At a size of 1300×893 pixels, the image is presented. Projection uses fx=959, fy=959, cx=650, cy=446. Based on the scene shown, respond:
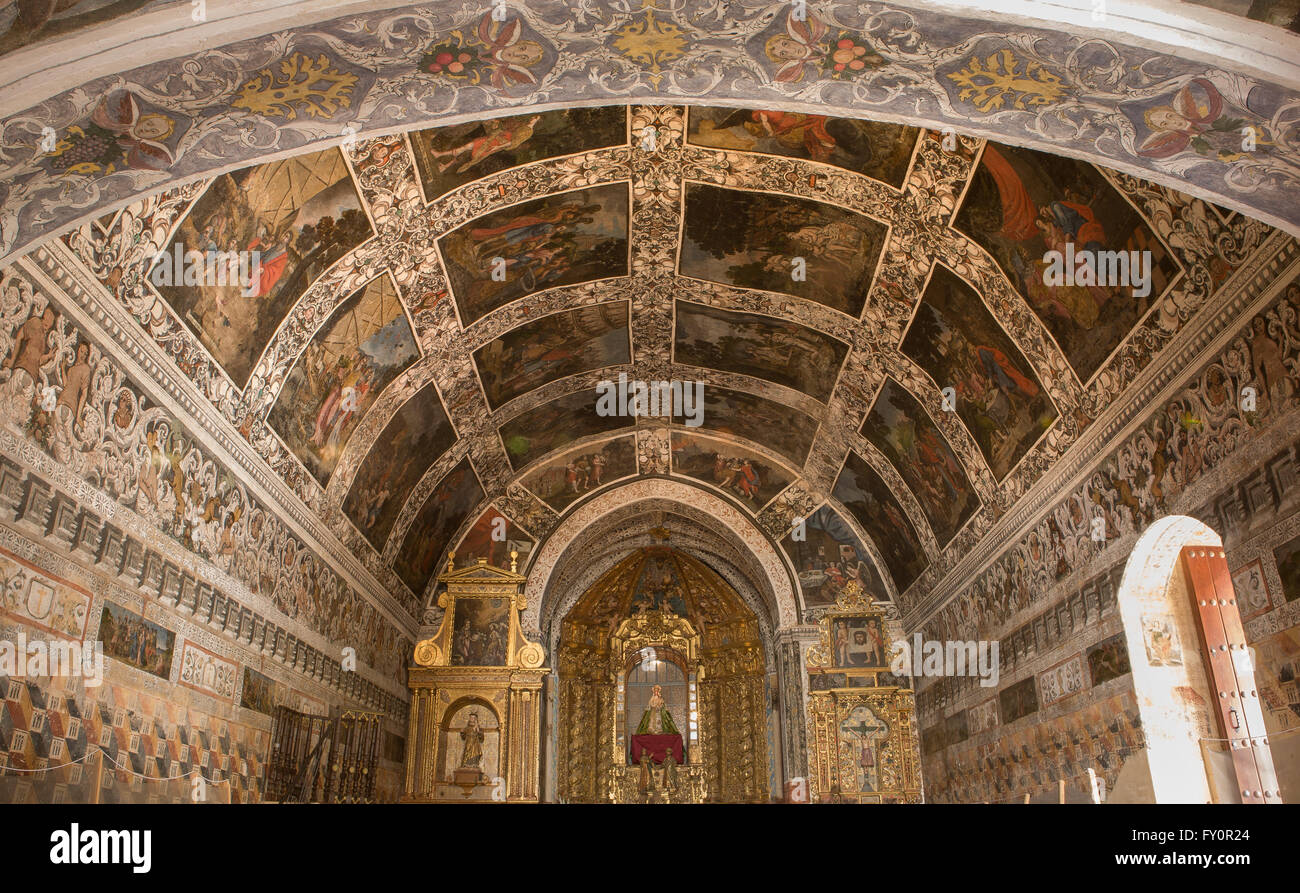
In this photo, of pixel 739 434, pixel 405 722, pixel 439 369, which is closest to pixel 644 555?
pixel 739 434

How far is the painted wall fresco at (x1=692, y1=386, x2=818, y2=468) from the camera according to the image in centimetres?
1959

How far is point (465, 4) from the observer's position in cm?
617

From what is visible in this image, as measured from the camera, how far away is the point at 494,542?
2164 centimetres

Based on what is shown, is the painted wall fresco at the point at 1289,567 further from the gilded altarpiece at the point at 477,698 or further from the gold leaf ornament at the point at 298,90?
the gilded altarpiece at the point at 477,698

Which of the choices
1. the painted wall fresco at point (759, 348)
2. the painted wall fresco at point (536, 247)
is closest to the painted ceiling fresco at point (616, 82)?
the painted wall fresco at point (536, 247)

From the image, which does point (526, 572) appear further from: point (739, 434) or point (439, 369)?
point (439, 369)

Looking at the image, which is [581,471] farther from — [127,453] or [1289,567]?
[1289,567]

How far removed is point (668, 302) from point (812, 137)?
16.6 ft

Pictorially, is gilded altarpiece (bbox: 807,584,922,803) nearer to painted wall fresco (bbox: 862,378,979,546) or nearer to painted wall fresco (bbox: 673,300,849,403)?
painted wall fresco (bbox: 862,378,979,546)

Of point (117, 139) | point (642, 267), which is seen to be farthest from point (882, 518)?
point (117, 139)

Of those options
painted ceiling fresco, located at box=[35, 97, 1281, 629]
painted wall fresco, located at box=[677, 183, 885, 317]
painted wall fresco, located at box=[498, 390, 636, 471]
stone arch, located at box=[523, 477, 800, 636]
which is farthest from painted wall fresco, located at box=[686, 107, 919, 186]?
stone arch, located at box=[523, 477, 800, 636]

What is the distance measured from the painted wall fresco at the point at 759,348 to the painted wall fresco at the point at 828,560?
14.7ft

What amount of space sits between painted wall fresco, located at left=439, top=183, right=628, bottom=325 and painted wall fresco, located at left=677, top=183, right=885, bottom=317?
1.13 metres

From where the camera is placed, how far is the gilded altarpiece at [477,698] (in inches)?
739
